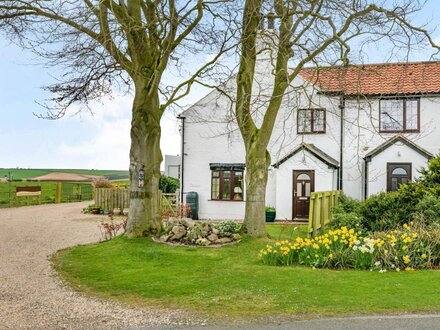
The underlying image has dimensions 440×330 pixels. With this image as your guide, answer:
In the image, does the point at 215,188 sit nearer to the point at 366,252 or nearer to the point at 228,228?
the point at 228,228

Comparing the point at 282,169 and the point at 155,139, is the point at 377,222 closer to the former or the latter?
the point at 155,139

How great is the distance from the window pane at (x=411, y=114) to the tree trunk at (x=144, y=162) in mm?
14174

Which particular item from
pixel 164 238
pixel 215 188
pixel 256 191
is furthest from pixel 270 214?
pixel 164 238

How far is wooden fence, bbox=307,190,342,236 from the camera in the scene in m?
15.4

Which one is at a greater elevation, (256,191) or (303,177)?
(303,177)

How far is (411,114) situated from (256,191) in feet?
41.7

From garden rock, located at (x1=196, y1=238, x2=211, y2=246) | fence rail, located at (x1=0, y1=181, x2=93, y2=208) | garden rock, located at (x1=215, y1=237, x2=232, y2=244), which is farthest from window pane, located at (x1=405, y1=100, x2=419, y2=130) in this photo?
fence rail, located at (x1=0, y1=181, x2=93, y2=208)

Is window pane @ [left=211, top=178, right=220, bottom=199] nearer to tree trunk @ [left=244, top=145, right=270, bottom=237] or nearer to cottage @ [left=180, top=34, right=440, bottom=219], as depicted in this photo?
cottage @ [left=180, top=34, right=440, bottom=219]

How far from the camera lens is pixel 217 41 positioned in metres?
15.6

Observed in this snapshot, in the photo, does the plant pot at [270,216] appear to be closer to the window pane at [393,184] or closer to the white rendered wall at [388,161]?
the white rendered wall at [388,161]

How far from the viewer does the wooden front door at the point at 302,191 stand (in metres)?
24.1

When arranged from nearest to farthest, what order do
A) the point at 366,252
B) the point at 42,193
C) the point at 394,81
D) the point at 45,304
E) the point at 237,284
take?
the point at 45,304 → the point at 237,284 → the point at 366,252 → the point at 394,81 → the point at 42,193

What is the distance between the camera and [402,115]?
931 inches

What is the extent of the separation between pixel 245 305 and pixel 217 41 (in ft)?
33.6
